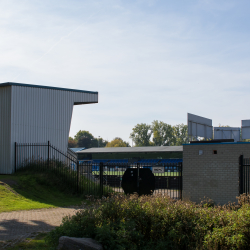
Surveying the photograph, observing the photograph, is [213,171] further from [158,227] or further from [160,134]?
[160,134]

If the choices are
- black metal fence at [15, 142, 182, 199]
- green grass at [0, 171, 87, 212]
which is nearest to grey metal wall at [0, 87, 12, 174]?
black metal fence at [15, 142, 182, 199]

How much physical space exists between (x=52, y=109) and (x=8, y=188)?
744 cm

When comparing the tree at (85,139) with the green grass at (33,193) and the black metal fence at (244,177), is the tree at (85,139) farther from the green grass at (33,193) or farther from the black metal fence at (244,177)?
the black metal fence at (244,177)

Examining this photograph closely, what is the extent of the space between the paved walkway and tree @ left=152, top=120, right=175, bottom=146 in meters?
105

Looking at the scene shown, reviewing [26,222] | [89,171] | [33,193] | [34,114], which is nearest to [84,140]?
[34,114]

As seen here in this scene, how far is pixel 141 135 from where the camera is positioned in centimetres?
12031

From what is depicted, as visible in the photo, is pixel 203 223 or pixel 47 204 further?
pixel 47 204

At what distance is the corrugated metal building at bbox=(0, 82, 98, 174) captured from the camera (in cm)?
1803

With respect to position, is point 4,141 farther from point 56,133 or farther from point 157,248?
point 157,248

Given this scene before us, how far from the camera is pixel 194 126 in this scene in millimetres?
25156

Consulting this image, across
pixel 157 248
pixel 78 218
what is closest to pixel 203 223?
pixel 157 248

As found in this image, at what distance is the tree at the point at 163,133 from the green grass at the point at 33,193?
331ft

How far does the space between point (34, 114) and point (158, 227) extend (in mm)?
14789

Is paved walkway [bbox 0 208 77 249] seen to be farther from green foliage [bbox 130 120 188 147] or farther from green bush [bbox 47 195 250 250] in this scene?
green foliage [bbox 130 120 188 147]
